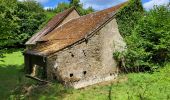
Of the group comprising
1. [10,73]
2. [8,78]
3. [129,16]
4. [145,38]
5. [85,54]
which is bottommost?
[8,78]

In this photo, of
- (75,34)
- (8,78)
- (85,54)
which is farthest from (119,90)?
(8,78)

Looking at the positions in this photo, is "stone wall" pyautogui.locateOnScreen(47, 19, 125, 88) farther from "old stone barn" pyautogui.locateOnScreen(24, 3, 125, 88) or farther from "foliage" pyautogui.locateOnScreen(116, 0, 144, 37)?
"foliage" pyautogui.locateOnScreen(116, 0, 144, 37)

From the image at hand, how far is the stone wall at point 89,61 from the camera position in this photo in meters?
23.0

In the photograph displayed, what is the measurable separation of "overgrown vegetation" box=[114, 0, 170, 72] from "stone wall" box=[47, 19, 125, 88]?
922 millimetres

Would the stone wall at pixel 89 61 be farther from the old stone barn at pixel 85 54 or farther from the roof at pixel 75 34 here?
the roof at pixel 75 34

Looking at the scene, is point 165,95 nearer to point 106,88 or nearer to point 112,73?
point 106,88

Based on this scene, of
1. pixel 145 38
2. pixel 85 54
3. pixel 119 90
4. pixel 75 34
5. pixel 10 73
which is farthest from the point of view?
pixel 10 73

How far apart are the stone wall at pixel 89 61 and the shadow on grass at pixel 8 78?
354cm

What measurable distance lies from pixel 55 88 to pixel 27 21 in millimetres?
32465

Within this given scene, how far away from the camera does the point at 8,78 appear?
2895 cm

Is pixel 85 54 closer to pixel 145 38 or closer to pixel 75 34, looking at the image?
pixel 75 34

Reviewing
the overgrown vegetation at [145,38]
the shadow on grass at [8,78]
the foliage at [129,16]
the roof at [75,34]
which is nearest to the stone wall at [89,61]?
the roof at [75,34]

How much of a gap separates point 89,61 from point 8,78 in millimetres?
9221

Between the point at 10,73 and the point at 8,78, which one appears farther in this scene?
the point at 10,73
